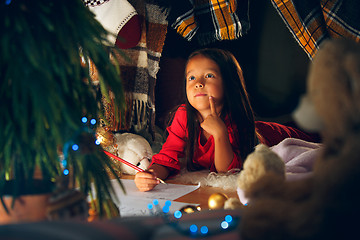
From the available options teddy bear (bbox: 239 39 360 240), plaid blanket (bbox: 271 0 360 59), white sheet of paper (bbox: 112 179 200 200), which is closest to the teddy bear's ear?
teddy bear (bbox: 239 39 360 240)

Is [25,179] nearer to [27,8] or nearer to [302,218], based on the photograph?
[27,8]

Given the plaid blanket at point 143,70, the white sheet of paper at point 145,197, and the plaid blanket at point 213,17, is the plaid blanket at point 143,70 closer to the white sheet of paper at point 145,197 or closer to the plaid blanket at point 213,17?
the plaid blanket at point 213,17

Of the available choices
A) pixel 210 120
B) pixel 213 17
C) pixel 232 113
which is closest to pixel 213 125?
pixel 210 120

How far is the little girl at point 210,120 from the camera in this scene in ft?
4.05

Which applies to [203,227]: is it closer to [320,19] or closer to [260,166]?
[260,166]

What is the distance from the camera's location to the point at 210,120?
1.22 m

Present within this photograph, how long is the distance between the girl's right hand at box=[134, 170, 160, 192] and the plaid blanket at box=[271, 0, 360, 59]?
0.92 m

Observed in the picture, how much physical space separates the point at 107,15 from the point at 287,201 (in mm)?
1426

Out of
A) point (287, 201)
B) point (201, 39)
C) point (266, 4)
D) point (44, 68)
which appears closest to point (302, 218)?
point (287, 201)

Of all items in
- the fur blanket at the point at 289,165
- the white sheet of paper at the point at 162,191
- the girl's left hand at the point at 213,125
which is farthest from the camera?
the girl's left hand at the point at 213,125

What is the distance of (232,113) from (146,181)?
0.53m

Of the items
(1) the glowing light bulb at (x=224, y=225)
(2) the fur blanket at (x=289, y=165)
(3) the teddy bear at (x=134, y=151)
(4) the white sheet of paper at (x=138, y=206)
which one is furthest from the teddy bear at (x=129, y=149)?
(1) the glowing light bulb at (x=224, y=225)

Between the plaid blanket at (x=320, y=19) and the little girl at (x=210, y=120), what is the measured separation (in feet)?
1.18

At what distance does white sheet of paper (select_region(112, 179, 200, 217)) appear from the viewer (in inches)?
29.4
